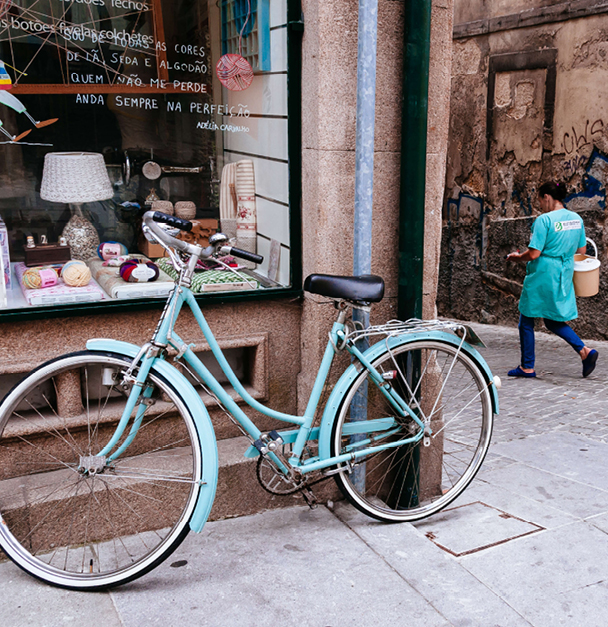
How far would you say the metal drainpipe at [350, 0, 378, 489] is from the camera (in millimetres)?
3182

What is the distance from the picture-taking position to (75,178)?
3680 millimetres

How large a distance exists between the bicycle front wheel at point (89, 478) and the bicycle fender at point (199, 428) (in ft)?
0.08

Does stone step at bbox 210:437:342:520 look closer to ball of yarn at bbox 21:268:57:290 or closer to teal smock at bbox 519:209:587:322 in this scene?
ball of yarn at bbox 21:268:57:290

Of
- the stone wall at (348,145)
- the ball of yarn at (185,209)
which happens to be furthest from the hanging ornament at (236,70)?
the ball of yarn at (185,209)

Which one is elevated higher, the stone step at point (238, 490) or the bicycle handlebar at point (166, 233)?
the bicycle handlebar at point (166, 233)

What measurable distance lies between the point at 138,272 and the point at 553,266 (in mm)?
4440

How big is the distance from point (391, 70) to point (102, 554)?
8.59 feet

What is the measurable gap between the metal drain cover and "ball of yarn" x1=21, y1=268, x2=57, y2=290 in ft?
7.02

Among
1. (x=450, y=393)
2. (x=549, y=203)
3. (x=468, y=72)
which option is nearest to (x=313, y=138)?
(x=450, y=393)

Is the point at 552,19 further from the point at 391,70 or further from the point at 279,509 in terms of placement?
the point at 279,509

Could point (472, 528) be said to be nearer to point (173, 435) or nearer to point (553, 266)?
point (173, 435)

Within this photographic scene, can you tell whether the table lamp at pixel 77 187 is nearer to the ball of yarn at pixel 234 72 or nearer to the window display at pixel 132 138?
the window display at pixel 132 138

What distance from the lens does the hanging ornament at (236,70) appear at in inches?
148

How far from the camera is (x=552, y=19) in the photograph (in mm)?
8758
